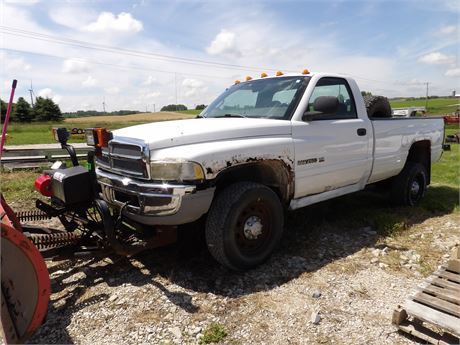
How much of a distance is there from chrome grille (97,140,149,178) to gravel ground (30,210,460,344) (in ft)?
3.04

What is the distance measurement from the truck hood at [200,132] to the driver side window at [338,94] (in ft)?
2.48

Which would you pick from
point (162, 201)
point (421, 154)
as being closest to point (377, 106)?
point (421, 154)

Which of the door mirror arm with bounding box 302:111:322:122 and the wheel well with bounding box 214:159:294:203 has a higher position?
the door mirror arm with bounding box 302:111:322:122

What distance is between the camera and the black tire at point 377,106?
17.0ft

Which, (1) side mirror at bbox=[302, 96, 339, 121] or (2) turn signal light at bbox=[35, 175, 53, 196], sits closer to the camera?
(2) turn signal light at bbox=[35, 175, 53, 196]

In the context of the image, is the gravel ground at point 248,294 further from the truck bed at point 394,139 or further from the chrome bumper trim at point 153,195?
the truck bed at point 394,139

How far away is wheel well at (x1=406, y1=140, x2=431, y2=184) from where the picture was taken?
607 centimetres

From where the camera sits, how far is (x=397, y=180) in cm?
570

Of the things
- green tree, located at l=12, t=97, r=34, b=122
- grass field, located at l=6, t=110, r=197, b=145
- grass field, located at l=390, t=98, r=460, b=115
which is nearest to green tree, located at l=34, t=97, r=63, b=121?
green tree, located at l=12, t=97, r=34, b=122

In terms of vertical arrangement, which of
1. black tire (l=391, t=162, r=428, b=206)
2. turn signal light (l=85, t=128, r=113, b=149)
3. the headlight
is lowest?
black tire (l=391, t=162, r=428, b=206)

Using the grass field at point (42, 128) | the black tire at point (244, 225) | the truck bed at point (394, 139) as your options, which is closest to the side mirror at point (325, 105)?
the black tire at point (244, 225)

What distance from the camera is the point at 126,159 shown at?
3305 mm

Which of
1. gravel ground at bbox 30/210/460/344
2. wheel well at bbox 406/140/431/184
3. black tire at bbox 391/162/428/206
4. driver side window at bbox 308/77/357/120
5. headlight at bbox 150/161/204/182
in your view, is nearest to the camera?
gravel ground at bbox 30/210/460/344

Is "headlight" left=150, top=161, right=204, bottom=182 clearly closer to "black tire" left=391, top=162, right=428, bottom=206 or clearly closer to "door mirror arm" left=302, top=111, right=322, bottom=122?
"door mirror arm" left=302, top=111, right=322, bottom=122
